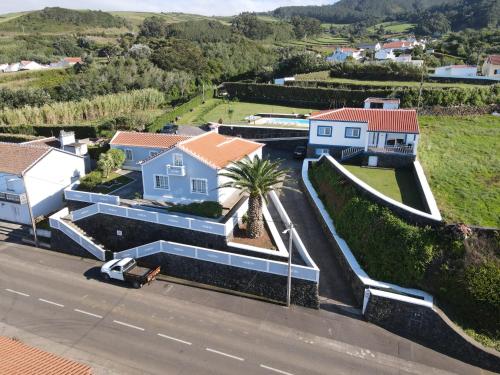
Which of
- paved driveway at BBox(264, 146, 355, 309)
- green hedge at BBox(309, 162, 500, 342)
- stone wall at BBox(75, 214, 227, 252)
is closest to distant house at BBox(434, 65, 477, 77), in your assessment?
paved driveway at BBox(264, 146, 355, 309)

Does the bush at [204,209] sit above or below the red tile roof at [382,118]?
below

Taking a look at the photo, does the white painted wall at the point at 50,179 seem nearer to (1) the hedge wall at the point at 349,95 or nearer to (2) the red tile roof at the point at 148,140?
(2) the red tile roof at the point at 148,140

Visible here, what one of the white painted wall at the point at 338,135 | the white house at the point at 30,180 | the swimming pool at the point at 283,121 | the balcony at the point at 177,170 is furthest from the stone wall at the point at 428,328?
the swimming pool at the point at 283,121

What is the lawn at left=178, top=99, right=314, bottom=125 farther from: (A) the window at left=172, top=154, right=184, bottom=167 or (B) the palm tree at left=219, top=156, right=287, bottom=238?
(B) the palm tree at left=219, top=156, right=287, bottom=238

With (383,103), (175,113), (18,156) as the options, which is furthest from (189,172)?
(383,103)

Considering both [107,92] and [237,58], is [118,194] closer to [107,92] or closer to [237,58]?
[107,92]
